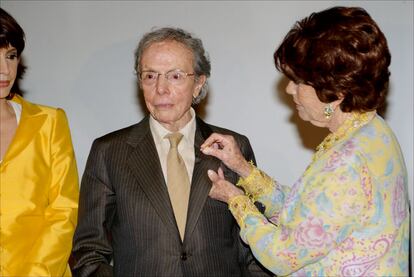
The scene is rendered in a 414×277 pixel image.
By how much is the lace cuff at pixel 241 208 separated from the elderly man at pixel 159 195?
0.24 meters

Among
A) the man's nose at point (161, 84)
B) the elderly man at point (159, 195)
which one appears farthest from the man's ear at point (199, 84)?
the man's nose at point (161, 84)

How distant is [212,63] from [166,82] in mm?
1053

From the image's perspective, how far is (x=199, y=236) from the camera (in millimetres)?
2232

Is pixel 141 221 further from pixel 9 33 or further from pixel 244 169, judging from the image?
pixel 9 33

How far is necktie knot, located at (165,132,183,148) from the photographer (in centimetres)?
232

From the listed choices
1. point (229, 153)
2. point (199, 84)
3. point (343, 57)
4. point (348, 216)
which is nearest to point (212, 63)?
point (199, 84)

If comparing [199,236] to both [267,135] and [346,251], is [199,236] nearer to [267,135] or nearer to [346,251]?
[346,251]

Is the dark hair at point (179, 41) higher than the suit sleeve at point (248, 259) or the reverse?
higher

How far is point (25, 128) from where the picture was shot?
2232 millimetres

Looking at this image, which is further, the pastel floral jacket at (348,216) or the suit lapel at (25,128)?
the suit lapel at (25,128)

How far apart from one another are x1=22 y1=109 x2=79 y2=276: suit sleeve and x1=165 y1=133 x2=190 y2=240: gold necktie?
0.38 m

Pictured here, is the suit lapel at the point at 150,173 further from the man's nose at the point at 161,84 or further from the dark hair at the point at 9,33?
the dark hair at the point at 9,33

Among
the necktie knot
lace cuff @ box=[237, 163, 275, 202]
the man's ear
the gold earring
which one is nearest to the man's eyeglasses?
the man's ear

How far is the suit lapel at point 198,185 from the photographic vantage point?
2.23 m
